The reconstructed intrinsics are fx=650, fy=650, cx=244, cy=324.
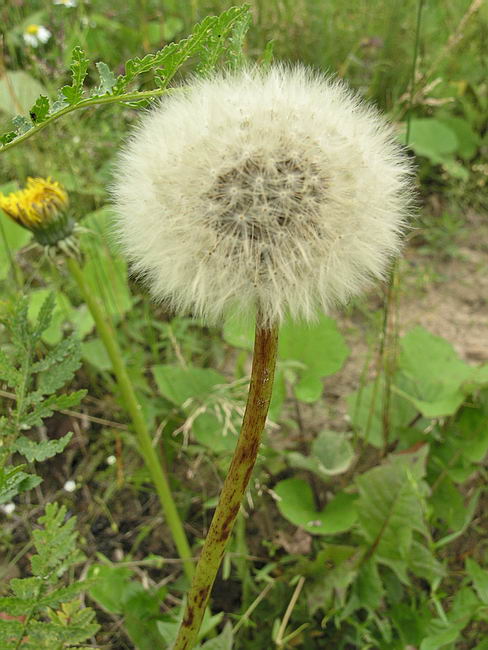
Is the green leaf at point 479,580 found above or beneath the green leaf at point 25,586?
beneath

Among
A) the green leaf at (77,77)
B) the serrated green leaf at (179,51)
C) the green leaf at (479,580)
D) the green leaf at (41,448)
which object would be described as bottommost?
the green leaf at (479,580)

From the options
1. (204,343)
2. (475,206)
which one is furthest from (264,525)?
(475,206)

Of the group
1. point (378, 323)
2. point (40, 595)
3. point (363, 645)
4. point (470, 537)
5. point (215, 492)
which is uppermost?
point (40, 595)

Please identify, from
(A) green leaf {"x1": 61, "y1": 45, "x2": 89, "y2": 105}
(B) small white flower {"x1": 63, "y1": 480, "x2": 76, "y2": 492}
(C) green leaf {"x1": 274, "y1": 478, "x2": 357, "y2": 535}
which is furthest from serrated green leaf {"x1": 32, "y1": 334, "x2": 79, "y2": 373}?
(B) small white flower {"x1": 63, "y1": 480, "x2": 76, "y2": 492}

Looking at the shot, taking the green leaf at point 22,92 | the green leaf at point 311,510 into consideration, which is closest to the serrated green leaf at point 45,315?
the green leaf at point 311,510

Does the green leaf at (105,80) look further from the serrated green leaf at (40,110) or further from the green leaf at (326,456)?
the green leaf at (326,456)

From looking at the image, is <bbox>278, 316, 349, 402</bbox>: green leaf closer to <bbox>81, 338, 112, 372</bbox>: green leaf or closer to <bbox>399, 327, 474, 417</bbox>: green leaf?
<bbox>399, 327, 474, 417</bbox>: green leaf

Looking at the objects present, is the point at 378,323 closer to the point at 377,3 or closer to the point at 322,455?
the point at 322,455

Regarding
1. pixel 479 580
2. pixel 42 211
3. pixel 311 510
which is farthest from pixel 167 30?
pixel 479 580
